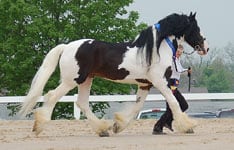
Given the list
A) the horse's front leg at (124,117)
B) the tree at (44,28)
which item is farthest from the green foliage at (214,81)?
the horse's front leg at (124,117)

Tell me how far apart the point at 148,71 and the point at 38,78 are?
203 centimetres

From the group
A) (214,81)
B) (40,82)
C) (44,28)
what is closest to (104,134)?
(40,82)

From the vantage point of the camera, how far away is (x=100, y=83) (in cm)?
3075

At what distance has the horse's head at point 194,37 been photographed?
35.6 feet

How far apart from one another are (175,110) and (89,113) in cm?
168

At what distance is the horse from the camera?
10.3 metres

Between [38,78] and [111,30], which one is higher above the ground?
[111,30]

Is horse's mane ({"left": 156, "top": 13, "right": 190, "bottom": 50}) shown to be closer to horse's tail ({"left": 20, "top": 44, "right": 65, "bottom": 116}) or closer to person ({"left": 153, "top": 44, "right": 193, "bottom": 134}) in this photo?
person ({"left": 153, "top": 44, "right": 193, "bottom": 134})

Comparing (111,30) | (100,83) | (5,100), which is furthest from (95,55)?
(111,30)

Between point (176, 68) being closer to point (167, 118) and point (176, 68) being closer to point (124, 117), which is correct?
point (167, 118)

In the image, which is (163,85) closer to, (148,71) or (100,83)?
(148,71)

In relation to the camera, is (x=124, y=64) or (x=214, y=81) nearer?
(x=124, y=64)

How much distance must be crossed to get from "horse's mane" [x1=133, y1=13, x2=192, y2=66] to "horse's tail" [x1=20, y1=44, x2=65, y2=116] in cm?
148

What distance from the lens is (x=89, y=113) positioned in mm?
11023
